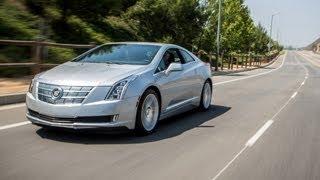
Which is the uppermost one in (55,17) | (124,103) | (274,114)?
(55,17)

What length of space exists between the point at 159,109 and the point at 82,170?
9.40ft

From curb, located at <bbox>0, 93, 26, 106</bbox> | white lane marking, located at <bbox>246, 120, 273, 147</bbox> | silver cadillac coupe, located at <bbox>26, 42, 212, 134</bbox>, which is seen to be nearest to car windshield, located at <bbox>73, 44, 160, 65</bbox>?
silver cadillac coupe, located at <bbox>26, 42, 212, 134</bbox>

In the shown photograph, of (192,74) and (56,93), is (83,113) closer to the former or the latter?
(56,93)

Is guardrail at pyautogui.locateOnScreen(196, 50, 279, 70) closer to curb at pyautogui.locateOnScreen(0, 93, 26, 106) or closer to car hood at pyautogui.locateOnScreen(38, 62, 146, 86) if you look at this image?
curb at pyautogui.locateOnScreen(0, 93, 26, 106)

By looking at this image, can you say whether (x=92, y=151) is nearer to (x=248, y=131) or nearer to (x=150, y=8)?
(x=248, y=131)

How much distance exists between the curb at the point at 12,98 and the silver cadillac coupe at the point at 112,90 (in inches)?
110

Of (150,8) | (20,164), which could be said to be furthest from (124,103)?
(150,8)

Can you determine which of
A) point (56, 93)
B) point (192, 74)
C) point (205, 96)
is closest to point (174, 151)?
point (56, 93)

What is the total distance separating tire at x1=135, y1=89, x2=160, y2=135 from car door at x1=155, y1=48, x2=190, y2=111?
0.28 metres

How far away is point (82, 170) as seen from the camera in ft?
19.1

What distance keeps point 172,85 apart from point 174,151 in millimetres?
2096

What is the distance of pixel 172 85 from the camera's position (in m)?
9.02

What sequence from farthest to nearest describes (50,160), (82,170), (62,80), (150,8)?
1. (150,8)
2. (62,80)
3. (50,160)
4. (82,170)

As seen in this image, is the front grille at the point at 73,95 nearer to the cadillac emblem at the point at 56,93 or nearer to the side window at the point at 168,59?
the cadillac emblem at the point at 56,93
